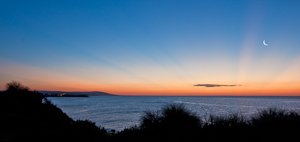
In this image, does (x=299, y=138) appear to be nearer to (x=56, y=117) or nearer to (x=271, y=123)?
(x=271, y=123)

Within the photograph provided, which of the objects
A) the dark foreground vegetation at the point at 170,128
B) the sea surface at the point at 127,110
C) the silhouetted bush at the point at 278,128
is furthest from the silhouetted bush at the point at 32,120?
the silhouetted bush at the point at 278,128

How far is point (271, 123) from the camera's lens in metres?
8.14

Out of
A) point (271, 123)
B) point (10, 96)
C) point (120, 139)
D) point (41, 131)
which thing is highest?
point (10, 96)

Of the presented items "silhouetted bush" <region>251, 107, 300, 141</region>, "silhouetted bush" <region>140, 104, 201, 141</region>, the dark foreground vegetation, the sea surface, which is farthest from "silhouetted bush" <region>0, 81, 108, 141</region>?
"silhouetted bush" <region>251, 107, 300, 141</region>

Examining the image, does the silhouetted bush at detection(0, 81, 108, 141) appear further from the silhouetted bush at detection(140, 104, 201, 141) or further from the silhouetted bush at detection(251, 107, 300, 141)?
the silhouetted bush at detection(251, 107, 300, 141)

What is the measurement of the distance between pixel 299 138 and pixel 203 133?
12.0 feet

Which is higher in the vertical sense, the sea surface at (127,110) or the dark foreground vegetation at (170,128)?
the dark foreground vegetation at (170,128)

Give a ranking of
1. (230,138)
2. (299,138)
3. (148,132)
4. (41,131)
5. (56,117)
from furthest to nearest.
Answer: (56,117), (148,132), (41,131), (230,138), (299,138)

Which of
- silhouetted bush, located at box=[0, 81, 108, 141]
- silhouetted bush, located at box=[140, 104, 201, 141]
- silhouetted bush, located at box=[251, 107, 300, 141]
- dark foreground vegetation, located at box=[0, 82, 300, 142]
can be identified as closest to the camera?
silhouetted bush, located at box=[251, 107, 300, 141]

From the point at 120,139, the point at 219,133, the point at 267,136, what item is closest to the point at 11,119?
the point at 120,139

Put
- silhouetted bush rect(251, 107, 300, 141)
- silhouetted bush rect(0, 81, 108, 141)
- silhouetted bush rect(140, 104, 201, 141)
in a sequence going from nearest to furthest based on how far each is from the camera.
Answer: silhouetted bush rect(251, 107, 300, 141), silhouetted bush rect(140, 104, 201, 141), silhouetted bush rect(0, 81, 108, 141)

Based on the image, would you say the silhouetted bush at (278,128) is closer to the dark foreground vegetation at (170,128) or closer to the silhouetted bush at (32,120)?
the dark foreground vegetation at (170,128)

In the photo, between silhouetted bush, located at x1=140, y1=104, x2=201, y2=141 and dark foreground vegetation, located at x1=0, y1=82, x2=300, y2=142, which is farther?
silhouetted bush, located at x1=140, y1=104, x2=201, y2=141

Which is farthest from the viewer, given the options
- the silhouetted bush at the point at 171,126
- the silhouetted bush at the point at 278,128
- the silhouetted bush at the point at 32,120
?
the silhouetted bush at the point at 32,120
